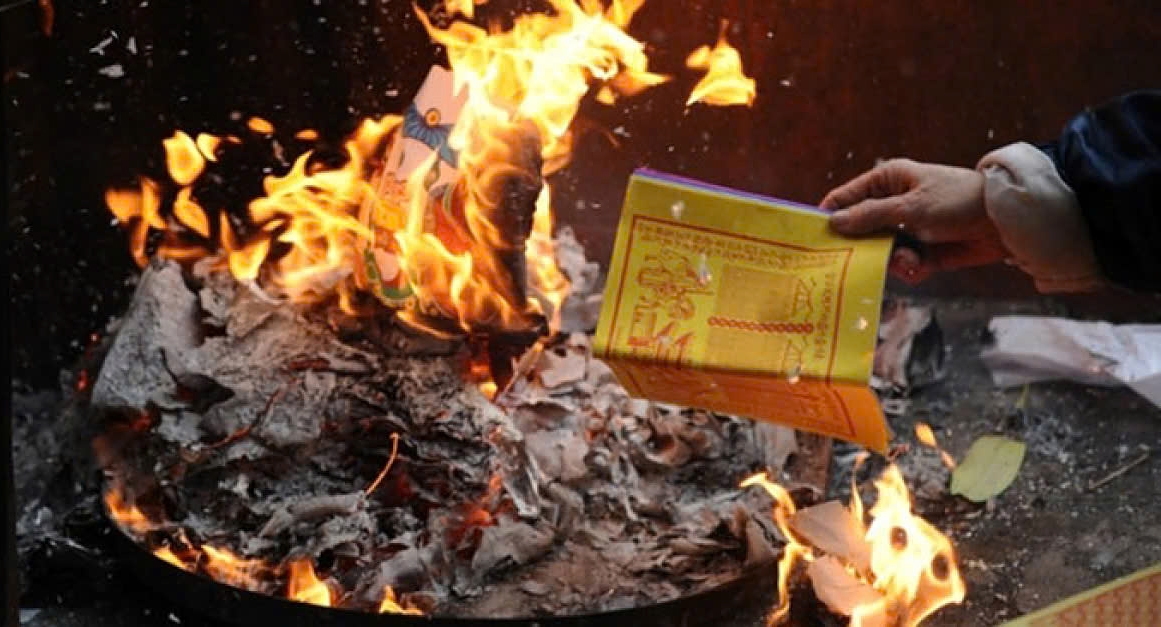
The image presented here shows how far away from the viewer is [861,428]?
7.33 ft

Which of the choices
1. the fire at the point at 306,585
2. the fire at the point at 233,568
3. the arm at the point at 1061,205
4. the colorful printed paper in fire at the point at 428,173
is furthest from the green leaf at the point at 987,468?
the fire at the point at 233,568

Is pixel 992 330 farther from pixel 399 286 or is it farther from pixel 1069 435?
pixel 399 286

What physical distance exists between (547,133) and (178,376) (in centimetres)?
95

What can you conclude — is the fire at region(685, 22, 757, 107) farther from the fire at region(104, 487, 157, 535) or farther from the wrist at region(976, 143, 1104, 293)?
the fire at region(104, 487, 157, 535)

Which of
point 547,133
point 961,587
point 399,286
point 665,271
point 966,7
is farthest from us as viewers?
point 966,7

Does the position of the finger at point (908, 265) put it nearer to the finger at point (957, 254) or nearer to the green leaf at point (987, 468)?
the finger at point (957, 254)

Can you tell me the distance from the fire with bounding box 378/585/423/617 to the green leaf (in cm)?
125

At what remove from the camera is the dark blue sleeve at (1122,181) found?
2.08 meters

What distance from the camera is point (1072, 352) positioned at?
3.48m

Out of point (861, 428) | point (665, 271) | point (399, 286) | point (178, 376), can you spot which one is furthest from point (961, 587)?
point (178, 376)

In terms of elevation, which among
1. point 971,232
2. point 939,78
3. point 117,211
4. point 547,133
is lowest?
point 117,211

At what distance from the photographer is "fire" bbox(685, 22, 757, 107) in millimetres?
3293

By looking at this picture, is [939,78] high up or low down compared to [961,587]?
up

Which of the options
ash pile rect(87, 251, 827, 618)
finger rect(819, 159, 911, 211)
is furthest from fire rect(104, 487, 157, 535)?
finger rect(819, 159, 911, 211)
